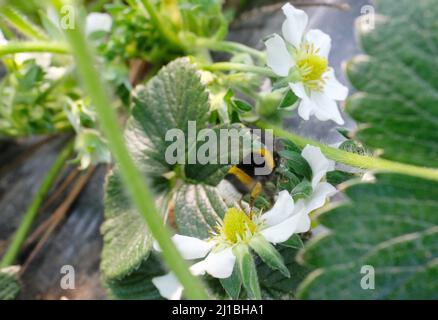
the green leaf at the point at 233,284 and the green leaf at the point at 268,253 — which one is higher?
the green leaf at the point at 268,253

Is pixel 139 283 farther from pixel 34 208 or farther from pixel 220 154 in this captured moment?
pixel 34 208

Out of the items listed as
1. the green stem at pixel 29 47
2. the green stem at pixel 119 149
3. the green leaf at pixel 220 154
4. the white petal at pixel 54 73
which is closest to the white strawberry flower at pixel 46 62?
the white petal at pixel 54 73

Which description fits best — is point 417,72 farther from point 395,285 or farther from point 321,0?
point 321,0

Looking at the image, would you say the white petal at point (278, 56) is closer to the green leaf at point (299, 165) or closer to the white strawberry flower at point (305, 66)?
the white strawberry flower at point (305, 66)

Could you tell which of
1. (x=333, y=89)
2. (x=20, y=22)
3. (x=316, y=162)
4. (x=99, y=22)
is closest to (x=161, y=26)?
(x=99, y=22)

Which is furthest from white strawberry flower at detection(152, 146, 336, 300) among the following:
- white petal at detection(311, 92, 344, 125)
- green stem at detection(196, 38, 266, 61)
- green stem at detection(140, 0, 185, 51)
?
green stem at detection(140, 0, 185, 51)

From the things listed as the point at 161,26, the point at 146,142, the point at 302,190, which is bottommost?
the point at 302,190

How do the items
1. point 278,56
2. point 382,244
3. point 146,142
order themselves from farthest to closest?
point 146,142
point 278,56
point 382,244

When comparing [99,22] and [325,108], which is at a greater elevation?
[99,22]
